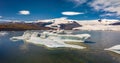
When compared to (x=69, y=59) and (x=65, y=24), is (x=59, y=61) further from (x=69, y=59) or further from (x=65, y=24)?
(x=65, y=24)

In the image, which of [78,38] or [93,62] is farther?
[78,38]

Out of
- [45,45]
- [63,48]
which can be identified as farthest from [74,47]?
[45,45]

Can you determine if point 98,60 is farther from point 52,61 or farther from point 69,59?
point 52,61

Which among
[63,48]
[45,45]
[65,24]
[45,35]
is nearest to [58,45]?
[63,48]

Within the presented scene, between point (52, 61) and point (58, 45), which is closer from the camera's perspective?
point (52, 61)

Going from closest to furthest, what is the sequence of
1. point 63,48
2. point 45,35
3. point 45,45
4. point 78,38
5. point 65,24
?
point 63,48
point 45,45
point 78,38
point 45,35
point 65,24

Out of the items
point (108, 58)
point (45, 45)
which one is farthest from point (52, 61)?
point (45, 45)

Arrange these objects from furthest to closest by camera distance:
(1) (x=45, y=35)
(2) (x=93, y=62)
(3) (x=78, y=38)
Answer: (1) (x=45, y=35) → (3) (x=78, y=38) → (2) (x=93, y=62)

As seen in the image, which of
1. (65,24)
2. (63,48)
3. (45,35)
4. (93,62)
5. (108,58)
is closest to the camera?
(93,62)

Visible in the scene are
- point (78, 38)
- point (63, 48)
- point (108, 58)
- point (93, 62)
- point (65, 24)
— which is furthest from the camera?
point (65, 24)
